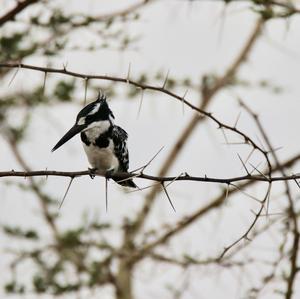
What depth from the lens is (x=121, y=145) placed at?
208 inches

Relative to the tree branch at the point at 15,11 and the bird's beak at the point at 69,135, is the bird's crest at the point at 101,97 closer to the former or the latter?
the bird's beak at the point at 69,135

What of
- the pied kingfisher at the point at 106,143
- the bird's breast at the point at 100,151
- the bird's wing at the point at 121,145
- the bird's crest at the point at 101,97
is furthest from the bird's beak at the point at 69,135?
the bird's wing at the point at 121,145

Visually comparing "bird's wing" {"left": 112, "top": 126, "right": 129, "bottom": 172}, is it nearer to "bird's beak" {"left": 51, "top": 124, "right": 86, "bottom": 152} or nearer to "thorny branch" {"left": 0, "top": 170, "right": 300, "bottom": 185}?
"bird's beak" {"left": 51, "top": 124, "right": 86, "bottom": 152}

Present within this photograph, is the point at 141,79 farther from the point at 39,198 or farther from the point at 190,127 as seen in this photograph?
the point at 39,198

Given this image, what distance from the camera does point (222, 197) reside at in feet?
23.5

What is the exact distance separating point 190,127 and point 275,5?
4.42m

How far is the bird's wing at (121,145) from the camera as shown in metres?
5.20

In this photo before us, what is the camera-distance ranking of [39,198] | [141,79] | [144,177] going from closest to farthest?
[144,177], [141,79], [39,198]

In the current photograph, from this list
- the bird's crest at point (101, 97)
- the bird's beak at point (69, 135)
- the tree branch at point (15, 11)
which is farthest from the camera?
the tree branch at point (15, 11)

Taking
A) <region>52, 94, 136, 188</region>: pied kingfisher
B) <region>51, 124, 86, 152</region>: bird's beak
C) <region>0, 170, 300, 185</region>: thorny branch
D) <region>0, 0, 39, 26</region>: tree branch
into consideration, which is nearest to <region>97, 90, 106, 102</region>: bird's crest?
<region>52, 94, 136, 188</region>: pied kingfisher

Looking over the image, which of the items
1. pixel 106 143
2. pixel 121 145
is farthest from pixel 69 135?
A: pixel 121 145

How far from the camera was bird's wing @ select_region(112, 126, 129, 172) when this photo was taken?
520cm

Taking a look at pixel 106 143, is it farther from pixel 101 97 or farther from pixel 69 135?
pixel 69 135

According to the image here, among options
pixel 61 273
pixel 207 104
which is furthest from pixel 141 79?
pixel 61 273
